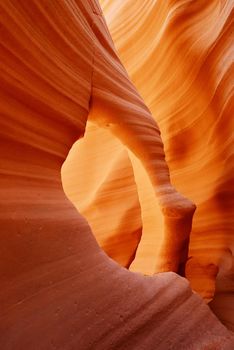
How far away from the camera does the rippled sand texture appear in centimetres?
299

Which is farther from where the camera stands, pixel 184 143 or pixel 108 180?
pixel 184 143

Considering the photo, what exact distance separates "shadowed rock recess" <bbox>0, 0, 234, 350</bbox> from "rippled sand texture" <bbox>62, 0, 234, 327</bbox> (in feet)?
0.04

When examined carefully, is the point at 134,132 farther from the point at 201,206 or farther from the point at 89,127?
the point at 89,127

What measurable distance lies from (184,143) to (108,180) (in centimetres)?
86

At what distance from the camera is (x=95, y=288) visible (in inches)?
46.2

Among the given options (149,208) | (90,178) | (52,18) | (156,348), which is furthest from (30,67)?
A: (90,178)

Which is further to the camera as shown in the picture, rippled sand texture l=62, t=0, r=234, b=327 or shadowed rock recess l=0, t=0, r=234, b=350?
rippled sand texture l=62, t=0, r=234, b=327

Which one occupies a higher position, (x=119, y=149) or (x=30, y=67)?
(x=30, y=67)

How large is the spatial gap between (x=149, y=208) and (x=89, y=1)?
1.38 m

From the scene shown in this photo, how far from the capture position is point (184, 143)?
3393mm

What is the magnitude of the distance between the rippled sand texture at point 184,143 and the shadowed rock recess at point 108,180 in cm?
1

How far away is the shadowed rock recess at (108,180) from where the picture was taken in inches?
41.8

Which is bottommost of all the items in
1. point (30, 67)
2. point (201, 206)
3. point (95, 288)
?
point (201, 206)

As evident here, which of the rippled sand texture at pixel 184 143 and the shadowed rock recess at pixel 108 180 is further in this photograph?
the rippled sand texture at pixel 184 143
